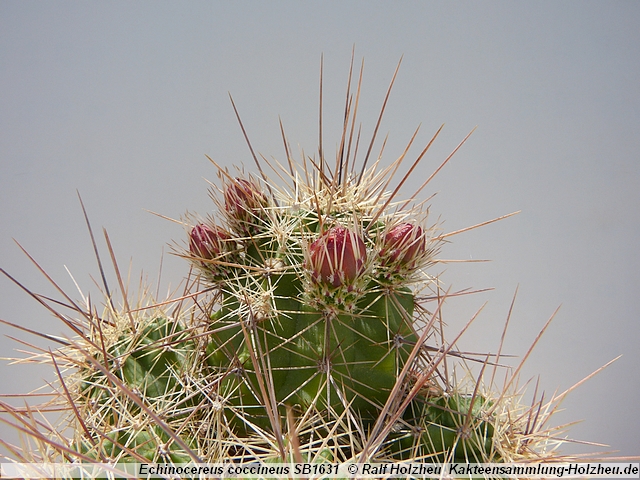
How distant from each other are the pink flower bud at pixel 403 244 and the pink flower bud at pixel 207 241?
186 millimetres

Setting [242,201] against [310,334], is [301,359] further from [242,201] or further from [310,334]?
[242,201]

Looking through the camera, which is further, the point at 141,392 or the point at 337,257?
the point at 141,392

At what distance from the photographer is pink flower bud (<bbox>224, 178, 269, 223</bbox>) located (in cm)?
56

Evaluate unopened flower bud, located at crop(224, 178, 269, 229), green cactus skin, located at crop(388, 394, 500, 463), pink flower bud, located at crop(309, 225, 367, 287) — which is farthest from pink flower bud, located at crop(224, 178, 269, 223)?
green cactus skin, located at crop(388, 394, 500, 463)

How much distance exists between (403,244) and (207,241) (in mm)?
221

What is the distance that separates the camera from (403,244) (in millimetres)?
472

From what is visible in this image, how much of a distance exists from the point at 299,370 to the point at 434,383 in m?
0.16

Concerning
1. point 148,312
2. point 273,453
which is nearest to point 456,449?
point 273,453

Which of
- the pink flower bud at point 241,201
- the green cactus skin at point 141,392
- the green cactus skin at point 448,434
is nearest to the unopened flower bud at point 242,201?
the pink flower bud at point 241,201

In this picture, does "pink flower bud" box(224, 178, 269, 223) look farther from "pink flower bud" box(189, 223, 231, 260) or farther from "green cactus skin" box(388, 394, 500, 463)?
"green cactus skin" box(388, 394, 500, 463)

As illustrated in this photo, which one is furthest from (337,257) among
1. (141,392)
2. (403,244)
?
(141,392)

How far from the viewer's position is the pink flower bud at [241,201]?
1.85 feet

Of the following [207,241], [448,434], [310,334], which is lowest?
[448,434]

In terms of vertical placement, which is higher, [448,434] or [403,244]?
[403,244]
